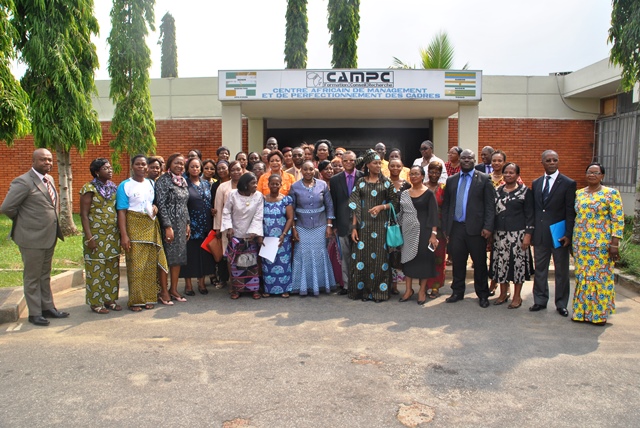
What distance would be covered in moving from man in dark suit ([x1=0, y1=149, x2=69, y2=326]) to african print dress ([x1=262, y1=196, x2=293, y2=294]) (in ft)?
7.85

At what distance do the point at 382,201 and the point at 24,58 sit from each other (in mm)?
8006

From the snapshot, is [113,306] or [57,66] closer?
[113,306]

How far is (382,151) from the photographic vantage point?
7902 mm

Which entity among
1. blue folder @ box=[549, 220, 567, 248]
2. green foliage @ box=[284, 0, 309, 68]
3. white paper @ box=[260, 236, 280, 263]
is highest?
green foliage @ box=[284, 0, 309, 68]

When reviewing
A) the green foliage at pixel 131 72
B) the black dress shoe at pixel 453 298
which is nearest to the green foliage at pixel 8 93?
the green foliage at pixel 131 72

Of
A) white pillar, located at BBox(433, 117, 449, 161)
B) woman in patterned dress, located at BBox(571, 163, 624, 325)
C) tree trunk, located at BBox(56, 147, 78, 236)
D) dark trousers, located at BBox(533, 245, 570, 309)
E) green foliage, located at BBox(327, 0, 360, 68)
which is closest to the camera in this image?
woman in patterned dress, located at BBox(571, 163, 624, 325)

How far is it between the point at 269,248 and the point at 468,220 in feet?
7.91

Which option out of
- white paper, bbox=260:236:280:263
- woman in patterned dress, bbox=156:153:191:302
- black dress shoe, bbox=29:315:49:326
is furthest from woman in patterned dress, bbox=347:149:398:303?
black dress shoe, bbox=29:315:49:326

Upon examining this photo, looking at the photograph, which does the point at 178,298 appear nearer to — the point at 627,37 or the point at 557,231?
the point at 557,231

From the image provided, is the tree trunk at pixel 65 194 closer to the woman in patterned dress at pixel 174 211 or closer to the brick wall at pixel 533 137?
the woman in patterned dress at pixel 174 211

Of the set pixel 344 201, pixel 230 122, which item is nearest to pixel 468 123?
pixel 230 122

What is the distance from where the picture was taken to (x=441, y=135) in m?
14.4

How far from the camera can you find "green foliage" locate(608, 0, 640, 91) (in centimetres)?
877

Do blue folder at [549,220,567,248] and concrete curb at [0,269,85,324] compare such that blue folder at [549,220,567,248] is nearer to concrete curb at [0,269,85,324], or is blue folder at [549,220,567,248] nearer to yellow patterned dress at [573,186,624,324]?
yellow patterned dress at [573,186,624,324]
